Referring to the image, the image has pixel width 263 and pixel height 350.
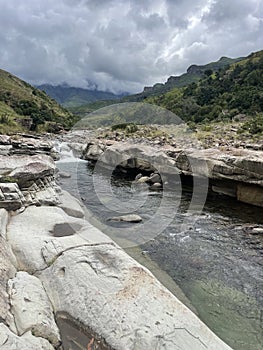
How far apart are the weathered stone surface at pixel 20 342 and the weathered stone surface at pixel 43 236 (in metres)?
2.88

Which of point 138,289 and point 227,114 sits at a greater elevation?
point 227,114

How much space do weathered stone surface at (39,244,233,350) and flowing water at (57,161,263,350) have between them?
6.69ft

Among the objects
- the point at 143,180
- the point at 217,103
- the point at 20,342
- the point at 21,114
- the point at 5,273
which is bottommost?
the point at 20,342

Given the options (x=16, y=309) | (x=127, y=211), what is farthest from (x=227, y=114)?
(x=16, y=309)

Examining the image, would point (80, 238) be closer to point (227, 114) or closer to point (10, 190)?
point (10, 190)

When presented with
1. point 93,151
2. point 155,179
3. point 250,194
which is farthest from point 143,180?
point 93,151

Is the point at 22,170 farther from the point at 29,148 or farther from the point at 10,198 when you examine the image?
the point at 29,148

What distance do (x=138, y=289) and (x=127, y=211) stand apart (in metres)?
10.8

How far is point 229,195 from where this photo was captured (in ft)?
71.3

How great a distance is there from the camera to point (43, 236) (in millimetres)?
10383

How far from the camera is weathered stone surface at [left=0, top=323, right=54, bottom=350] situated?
534 centimetres

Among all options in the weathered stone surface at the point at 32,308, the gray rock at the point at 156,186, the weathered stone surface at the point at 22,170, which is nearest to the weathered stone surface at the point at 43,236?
the weathered stone surface at the point at 32,308

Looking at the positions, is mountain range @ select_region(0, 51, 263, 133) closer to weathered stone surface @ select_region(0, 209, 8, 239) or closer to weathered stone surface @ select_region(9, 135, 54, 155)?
weathered stone surface @ select_region(9, 135, 54, 155)

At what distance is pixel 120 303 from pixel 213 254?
686cm
